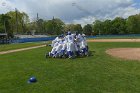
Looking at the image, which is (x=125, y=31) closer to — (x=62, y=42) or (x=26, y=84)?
(x=62, y=42)

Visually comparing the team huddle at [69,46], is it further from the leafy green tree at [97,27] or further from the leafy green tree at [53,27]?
the leafy green tree at [53,27]

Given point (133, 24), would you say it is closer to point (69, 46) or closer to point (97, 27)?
point (97, 27)

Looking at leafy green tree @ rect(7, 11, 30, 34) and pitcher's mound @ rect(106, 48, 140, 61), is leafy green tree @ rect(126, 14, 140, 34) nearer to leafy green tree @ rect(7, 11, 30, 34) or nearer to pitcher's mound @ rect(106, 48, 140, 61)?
leafy green tree @ rect(7, 11, 30, 34)

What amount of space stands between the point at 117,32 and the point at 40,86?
123 m

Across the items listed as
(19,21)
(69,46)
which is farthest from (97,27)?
(69,46)

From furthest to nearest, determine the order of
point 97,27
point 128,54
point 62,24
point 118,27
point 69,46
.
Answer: point 62,24 → point 97,27 → point 118,27 → point 128,54 → point 69,46

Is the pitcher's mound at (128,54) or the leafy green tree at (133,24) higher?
the leafy green tree at (133,24)

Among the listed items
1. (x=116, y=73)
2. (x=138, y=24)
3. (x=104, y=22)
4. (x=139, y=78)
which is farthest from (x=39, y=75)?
(x=104, y=22)

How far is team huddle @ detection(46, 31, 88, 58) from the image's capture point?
75.9 ft

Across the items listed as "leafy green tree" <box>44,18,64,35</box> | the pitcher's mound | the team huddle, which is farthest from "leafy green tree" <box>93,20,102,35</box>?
the team huddle

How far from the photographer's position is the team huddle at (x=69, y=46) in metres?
23.1

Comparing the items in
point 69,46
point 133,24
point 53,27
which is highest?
point 133,24

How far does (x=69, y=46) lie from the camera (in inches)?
908

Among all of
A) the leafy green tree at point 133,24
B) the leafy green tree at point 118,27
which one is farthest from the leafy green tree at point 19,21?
the leafy green tree at point 133,24
